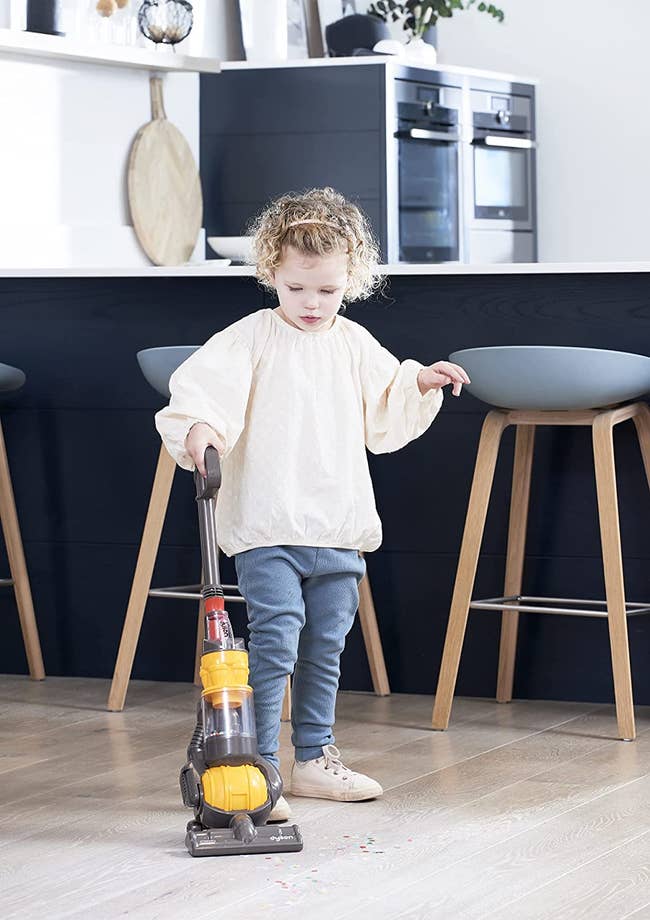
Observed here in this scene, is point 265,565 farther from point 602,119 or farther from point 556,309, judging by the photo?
point 602,119

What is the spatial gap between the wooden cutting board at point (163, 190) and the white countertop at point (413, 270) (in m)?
1.44

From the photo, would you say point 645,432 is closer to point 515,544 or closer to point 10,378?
point 515,544

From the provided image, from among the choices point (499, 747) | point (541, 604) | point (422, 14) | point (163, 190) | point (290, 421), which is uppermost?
point (422, 14)

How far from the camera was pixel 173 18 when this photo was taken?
16.0 feet

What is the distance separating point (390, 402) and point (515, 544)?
0.81m

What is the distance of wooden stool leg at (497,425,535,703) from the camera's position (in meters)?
3.18

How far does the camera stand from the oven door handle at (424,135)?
207 inches

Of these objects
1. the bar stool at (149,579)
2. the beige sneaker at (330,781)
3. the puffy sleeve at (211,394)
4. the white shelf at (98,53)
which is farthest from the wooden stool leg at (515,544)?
the white shelf at (98,53)

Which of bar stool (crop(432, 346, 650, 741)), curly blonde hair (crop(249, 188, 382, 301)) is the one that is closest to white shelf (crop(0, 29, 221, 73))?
bar stool (crop(432, 346, 650, 741))

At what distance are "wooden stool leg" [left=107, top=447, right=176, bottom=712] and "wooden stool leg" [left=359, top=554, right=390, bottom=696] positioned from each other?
446 millimetres

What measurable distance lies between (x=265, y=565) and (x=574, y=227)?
384 centimetres

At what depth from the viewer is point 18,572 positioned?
3.52 m

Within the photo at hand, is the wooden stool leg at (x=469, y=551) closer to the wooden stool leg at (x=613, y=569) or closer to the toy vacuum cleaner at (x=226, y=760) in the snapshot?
the wooden stool leg at (x=613, y=569)

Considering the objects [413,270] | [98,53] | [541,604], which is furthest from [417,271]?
[98,53]
